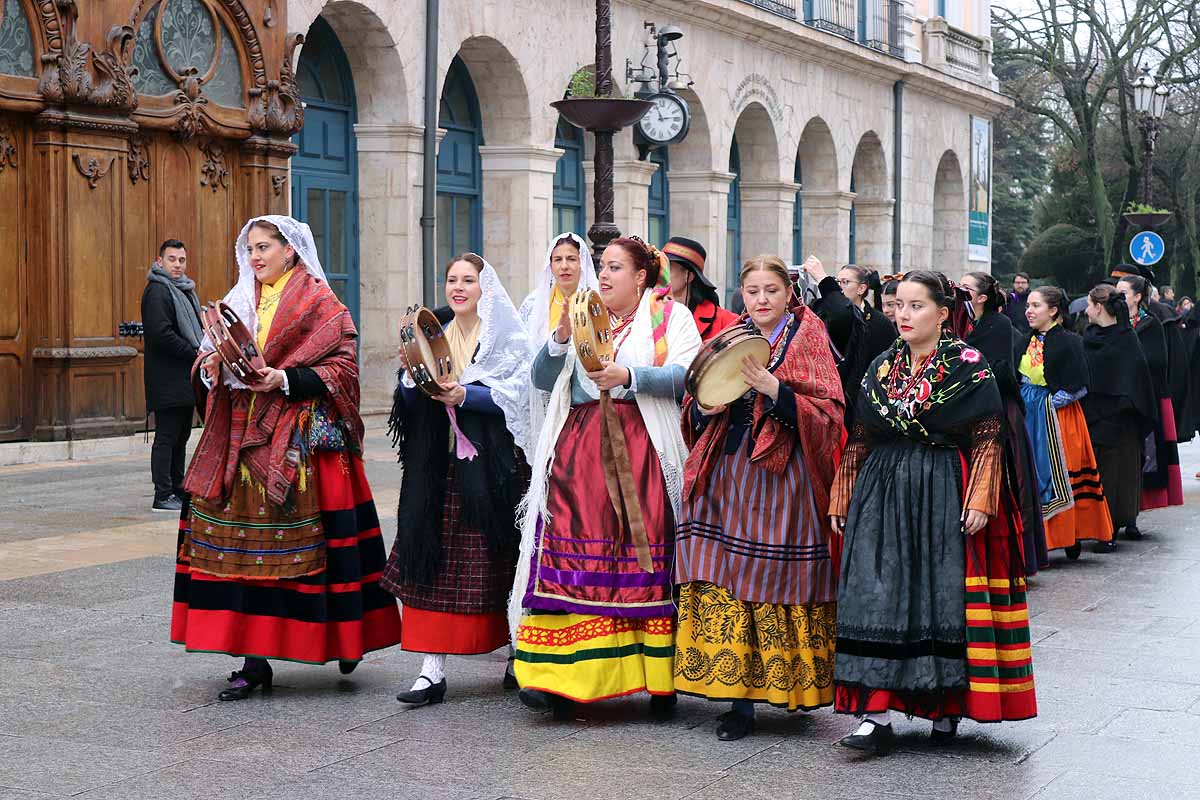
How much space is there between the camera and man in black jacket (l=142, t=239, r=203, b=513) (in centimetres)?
1180

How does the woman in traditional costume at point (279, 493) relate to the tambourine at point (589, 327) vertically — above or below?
below

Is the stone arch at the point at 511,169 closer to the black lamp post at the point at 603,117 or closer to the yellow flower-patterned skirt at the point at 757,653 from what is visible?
the black lamp post at the point at 603,117

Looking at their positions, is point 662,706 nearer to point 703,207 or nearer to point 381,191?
point 381,191

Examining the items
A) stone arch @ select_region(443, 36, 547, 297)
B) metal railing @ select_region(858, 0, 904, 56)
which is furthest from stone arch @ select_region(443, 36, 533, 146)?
metal railing @ select_region(858, 0, 904, 56)

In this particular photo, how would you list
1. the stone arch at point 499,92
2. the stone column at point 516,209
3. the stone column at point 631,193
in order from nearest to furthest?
the stone arch at point 499,92
the stone column at point 516,209
the stone column at point 631,193

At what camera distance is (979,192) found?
122 feet

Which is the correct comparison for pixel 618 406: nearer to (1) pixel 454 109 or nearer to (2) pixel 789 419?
(2) pixel 789 419

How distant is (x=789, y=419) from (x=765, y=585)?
0.57 metres

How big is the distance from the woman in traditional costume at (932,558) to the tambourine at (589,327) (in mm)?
944

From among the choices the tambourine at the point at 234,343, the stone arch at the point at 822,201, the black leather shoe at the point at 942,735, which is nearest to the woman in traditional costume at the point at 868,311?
the black leather shoe at the point at 942,735

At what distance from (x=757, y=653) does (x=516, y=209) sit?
50.3 feet

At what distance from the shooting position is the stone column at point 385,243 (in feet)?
61.9

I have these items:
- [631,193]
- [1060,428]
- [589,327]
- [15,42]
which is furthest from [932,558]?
[631,193]

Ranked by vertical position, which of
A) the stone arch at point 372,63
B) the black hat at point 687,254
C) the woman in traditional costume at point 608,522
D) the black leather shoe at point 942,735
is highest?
the stone arch at point 372,63
